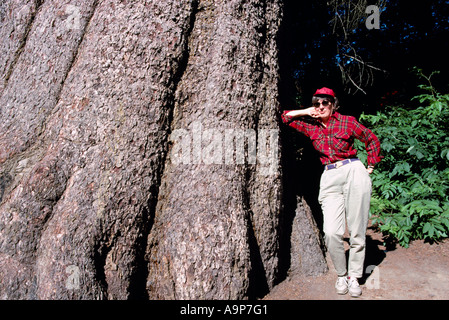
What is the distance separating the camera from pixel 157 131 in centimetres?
248

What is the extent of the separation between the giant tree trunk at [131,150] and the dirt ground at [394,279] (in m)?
0.51

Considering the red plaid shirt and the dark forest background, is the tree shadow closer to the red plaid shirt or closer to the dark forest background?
the red plaid shirt

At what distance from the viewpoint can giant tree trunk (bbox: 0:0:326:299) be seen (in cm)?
224

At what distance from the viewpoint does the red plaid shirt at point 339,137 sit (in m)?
2.97

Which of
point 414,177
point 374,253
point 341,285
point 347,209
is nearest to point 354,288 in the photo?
point 341,285

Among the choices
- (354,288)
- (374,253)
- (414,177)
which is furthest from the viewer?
(414,177)

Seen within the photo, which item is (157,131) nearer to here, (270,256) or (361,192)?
(270,256)

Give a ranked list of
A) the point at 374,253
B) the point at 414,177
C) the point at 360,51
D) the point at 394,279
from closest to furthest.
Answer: the point at 394,279, the point at 374,253, the point at 414,177, the point at 360,51

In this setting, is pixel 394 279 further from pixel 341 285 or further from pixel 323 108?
pixel 323 108

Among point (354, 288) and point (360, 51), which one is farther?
point (360, 51)

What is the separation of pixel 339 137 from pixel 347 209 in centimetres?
67

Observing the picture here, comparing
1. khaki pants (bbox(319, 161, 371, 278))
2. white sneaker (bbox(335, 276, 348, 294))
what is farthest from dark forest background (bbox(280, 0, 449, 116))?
white sneaker (bbox(335, 276, 348, 294))

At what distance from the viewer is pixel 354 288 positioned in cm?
294

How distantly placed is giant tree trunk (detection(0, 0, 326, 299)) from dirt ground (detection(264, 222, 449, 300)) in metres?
0.51
